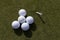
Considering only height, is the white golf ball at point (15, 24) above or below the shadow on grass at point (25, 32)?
above

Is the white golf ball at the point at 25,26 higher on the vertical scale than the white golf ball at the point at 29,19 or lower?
lower

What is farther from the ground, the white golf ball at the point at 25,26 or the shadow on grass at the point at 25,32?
the white golf ball at the point at 25,26

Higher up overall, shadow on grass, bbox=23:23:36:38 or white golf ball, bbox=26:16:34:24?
white golf ball, bbox=26:16:34:24

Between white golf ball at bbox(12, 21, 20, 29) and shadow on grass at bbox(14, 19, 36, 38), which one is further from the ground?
white golf ball at bbox(12, 21, 20, 29)

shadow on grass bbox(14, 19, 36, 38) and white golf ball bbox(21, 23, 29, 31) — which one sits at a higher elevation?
white golf ball bbox(21, 23, 29, 31)

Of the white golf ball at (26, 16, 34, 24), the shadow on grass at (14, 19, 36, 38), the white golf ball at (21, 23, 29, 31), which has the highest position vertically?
the white golf ball at (26, 16, 34, 24)

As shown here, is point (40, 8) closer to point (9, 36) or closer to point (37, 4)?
point (37, 4)

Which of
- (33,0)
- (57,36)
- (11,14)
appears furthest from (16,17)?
(57,36)

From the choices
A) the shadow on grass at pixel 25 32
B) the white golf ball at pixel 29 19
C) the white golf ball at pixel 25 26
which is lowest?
the shadow on grass at pixel 25 32
